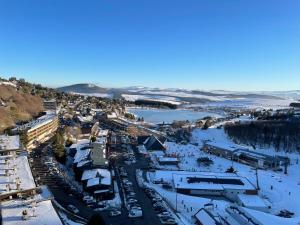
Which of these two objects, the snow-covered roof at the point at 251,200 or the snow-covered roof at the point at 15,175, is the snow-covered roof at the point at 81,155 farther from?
the snow-covered roof at the point at 251,200

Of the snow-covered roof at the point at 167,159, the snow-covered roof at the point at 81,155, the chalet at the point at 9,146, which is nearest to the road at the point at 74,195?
the chalet at the point at 9,146

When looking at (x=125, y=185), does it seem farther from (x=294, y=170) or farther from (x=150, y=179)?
(x=294, y=170)

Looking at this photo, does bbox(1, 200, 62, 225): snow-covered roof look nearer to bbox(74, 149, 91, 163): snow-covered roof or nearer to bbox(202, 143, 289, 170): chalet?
bbox(74, 149, 91, 163): snow-covered roof

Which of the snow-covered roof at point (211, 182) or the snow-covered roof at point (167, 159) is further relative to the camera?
the snow-covered roof at point (167, 159)

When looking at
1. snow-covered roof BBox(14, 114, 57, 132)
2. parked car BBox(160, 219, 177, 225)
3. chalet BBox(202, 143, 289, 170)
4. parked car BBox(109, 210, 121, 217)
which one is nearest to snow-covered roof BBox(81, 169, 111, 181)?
parked car BBox(109, 210, 121, 217)

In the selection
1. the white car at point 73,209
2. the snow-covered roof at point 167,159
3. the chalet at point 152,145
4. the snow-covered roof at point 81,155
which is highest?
the snow-covered roof at point 81,155

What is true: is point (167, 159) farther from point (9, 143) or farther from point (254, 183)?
point (9, 143)

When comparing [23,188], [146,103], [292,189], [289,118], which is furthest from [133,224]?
[146,103]

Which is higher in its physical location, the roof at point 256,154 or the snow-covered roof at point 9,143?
the snow-covered roof at point 9,143
